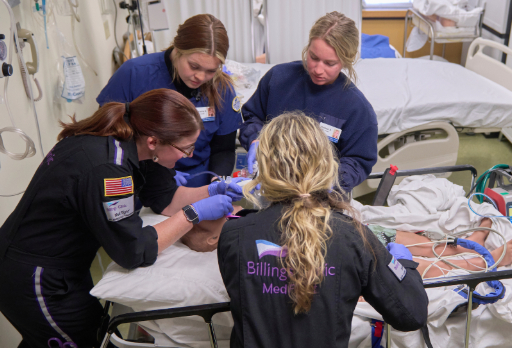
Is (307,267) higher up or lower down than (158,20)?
lower down

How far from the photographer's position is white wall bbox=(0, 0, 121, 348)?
73.1 inches

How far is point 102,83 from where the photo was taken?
3.34m

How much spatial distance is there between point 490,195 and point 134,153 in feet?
5.67

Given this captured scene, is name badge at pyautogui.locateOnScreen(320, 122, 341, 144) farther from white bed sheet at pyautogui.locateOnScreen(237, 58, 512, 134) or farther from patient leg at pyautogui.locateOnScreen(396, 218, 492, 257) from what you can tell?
white bed sheet at pyautogui.locateOnScreen(237, 58, 512, 134)

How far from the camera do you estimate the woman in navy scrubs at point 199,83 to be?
5.90ft

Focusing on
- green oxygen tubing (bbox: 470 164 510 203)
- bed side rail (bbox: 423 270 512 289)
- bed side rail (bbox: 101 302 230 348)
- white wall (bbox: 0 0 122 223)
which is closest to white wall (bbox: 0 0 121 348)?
white wall (bbox: 0 0 122 223)

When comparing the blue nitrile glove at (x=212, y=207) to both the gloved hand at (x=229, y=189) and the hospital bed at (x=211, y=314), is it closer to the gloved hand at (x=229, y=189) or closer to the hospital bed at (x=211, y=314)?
the gloved hand at (x=229, y=189)

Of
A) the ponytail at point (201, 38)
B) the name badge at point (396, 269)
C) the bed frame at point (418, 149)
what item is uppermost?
the ponytail at point (201, 38)

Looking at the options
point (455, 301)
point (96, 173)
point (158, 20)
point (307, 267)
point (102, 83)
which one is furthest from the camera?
point (102, 83)

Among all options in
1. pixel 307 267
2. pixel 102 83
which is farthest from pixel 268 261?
pixel 102 83

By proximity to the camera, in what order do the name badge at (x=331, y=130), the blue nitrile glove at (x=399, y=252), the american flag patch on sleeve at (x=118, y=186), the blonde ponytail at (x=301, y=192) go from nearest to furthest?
the blonde ponytail at (x=301, y=192) < the american flag patch on sleeve at (x=118, y=186) < the blue nitrile glove at (x=399, y=252) < the name badge at (x=331, y=130)

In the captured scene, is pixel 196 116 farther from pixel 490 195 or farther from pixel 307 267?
pixel 490 195

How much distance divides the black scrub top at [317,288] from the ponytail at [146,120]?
41 centimetres

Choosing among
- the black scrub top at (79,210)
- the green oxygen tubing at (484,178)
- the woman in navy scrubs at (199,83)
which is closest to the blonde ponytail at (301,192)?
the black scrub top at (79,210)
